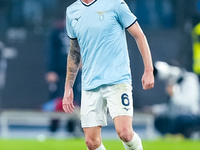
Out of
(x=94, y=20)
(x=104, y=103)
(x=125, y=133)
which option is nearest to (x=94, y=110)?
(x=104, y=103)

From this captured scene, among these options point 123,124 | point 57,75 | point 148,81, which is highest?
point 57,75

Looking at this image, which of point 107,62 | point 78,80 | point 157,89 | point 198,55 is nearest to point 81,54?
point 107,62

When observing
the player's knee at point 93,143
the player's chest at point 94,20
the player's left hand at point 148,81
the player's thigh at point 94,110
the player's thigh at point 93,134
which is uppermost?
the player's chest at point 94,20

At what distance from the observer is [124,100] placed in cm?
465

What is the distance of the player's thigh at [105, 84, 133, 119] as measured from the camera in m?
4.61

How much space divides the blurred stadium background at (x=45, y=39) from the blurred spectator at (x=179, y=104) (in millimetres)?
1892

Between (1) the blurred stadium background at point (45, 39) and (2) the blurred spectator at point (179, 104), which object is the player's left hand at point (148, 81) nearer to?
(2) the blurred spectator at point (179, 104)

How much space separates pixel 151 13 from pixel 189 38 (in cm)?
131

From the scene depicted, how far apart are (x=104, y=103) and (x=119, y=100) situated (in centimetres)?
22

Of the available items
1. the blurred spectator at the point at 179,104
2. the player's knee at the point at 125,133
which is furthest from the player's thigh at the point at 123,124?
the blurred spectator at the point at 179,104

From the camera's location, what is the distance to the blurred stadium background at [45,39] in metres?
14.0

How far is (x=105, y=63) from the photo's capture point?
472 centimetres

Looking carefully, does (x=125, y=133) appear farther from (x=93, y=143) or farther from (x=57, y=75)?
(x=57, y=75)

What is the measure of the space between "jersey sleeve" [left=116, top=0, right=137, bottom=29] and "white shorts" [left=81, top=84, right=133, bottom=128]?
0.56 m
